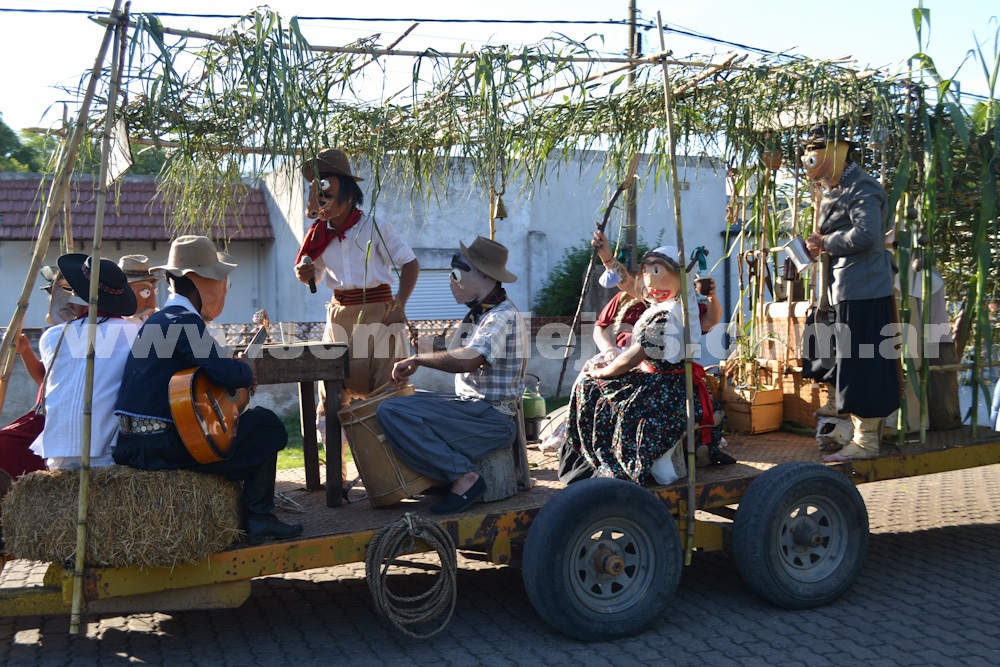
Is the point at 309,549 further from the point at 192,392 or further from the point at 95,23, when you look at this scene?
the point at 95,23

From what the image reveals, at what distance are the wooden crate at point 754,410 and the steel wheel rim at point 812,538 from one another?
1063mm

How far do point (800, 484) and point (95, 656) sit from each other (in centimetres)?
339

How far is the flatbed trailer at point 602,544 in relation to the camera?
4000 millimetres

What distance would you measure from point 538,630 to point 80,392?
232cm

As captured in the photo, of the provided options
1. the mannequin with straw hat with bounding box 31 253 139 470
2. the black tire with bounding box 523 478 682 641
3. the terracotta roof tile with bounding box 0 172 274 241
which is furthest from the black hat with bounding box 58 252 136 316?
the terracotta roof tile with bounding box 0 172 274 241

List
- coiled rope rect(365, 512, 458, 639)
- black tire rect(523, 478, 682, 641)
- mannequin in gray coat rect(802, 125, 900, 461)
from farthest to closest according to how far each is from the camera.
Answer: mannequin in gray coat rect(802, 125, 900, 461), black tire rect(523, 478, 682, 641), coiled rope rect(365, 512, 458, 639)

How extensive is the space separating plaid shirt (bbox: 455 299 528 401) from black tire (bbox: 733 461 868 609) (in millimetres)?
1282

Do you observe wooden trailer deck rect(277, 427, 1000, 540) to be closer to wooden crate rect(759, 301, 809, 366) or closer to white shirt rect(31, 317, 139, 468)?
wooden crate rect(759, 301, 809, 366)

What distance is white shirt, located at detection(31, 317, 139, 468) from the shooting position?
13.4 feet

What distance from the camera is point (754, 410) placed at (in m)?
6.13

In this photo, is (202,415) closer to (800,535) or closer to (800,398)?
(800,535)

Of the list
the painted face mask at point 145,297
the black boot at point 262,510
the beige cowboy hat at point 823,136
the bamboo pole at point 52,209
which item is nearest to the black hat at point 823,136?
the beige cowboy hat at point 823,136

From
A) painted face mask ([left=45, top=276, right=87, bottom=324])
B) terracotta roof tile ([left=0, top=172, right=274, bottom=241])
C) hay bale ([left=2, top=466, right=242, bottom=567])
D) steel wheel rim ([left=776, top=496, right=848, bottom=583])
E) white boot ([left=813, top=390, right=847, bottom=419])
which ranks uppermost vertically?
terracotta roof tile ([left=0, top=172, right=274, bottom=241])

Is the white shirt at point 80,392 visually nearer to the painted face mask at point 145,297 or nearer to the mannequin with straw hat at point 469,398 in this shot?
the mannequin with straw hat at point 469,398
